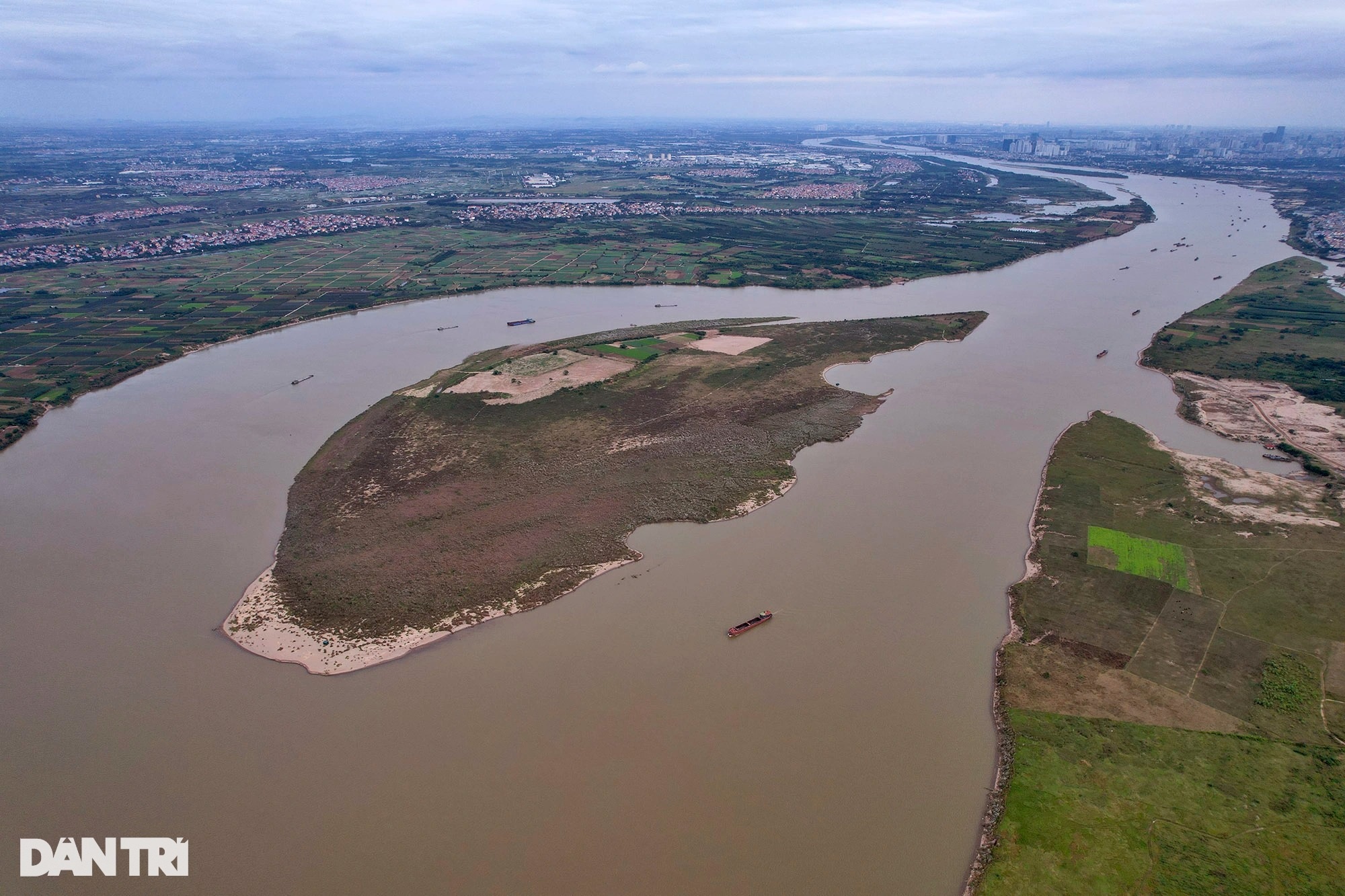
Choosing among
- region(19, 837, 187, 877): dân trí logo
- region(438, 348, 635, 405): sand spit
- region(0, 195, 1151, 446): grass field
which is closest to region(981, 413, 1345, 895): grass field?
region(19, 837, 187, 877): dân trí logo

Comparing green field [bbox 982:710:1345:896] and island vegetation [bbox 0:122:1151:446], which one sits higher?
island vegetation [bbox 0:122:1151:446]

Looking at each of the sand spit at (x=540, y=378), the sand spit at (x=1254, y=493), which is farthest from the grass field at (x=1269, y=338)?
the sand spit at (x=540, y=378)

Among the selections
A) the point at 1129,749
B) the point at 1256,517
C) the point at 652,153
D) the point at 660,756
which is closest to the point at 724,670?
the point at 660,756

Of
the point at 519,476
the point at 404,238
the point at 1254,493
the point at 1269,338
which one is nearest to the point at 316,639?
the point at 519,476

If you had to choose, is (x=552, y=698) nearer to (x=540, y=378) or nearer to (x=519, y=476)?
(x=519, y=476)

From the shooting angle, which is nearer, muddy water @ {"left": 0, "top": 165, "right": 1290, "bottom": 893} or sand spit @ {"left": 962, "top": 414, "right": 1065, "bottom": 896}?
sand spit @ {"left": 962, "top": 414, "right": 1065, "bottom": 896}

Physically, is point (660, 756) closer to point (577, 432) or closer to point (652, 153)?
Answer: point (577, 432)

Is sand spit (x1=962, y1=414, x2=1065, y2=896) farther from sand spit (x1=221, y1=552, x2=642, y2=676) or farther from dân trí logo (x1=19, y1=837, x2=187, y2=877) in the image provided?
dân trí logo (x1=19, y1=837, x2=187, y2=877)
